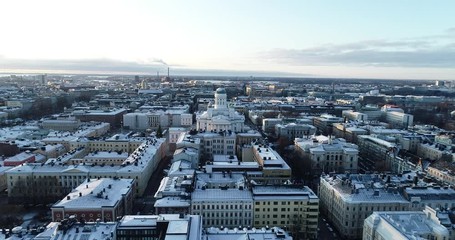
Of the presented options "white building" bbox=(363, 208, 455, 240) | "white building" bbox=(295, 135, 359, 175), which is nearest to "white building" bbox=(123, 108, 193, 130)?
"white building" bbox=(295, 135, 359, 175)

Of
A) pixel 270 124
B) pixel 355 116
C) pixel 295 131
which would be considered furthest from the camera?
pixel 355 116

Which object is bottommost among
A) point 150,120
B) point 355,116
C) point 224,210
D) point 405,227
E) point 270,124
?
point 150,120

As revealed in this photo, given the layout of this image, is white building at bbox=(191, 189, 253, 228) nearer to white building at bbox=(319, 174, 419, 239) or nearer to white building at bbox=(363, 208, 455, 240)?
white building at bbox=(319, 174, 419, 239)

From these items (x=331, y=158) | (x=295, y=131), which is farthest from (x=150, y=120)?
(x=331, y=158)

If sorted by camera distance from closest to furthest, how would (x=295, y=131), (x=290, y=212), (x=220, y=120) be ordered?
(x=290, y=212) < (x=220, y=120) < (x=295, y=131)

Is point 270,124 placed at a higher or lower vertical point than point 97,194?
lower

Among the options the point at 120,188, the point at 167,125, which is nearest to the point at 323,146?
the point at 120,188

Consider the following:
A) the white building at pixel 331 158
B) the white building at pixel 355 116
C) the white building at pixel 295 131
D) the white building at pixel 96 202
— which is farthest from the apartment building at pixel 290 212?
the white building at pixel 355 116

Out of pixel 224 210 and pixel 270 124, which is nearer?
pixel 224 210

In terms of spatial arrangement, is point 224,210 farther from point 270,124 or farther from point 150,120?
point 150,120
